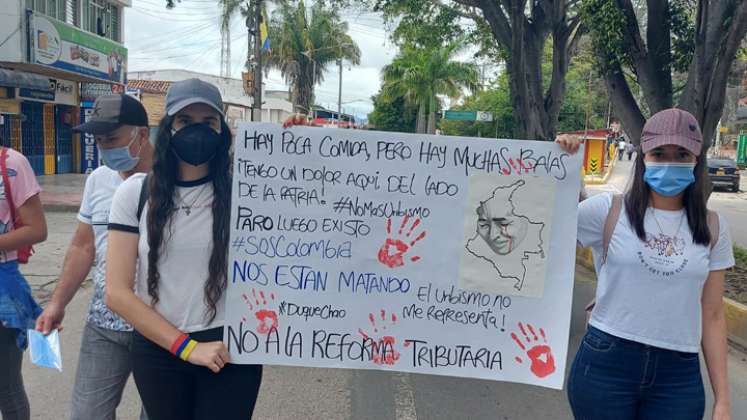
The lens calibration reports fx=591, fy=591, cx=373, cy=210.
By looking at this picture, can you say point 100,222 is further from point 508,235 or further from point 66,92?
point 66,92

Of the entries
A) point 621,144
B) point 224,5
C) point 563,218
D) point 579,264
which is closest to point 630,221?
point 563,218

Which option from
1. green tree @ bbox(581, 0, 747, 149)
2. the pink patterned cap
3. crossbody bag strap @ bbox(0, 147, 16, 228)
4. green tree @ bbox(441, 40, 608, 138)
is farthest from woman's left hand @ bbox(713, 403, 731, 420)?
green tree @ bbox(441, 40, 608, 138)

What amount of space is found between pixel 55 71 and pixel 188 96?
18.6 metres

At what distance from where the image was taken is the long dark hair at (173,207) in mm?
1975

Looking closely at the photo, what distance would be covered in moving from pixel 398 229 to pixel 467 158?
43cm

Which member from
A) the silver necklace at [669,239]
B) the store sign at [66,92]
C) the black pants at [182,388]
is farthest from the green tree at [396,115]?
the black pants at [182,388]

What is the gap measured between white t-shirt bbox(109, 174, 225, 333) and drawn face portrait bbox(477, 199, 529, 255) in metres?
1.13

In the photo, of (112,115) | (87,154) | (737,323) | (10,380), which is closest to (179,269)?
(112,115)

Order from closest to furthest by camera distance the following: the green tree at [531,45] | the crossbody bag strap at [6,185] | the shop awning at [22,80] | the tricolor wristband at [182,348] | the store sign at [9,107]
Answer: the tricolor wristband at [182,348]
the crossbody bag strap at [6,185]
the green tree at [531,45]
the shop awning at [22,80]
the store sign at [9,107]

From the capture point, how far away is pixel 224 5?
1018 inches

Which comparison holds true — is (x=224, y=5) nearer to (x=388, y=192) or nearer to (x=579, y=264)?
(x=579, y=264)

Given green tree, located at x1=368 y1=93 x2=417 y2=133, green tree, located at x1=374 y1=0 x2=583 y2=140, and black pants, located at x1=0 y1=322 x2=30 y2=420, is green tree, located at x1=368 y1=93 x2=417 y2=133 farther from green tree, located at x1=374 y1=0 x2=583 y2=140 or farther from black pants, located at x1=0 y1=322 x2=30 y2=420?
black pants, located at x1=0 y1=322 x2=30 y2=420

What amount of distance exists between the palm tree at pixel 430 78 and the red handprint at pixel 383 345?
35.9 meters

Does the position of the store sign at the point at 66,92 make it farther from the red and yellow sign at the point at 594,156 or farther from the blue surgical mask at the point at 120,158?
the red and yellow sign at the point at 594,156
